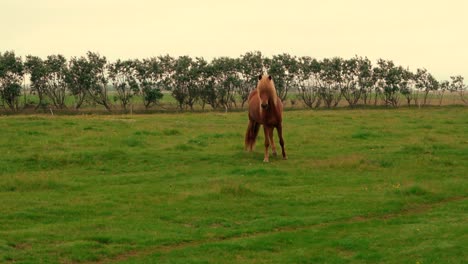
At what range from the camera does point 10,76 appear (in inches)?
2579

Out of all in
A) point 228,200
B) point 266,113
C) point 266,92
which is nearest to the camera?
point 228,200

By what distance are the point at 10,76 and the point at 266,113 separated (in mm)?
49689

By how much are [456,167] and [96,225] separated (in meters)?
11.9

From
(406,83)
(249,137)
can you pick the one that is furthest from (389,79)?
(249,137)

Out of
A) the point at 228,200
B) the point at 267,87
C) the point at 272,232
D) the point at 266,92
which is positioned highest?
the point at 267,87

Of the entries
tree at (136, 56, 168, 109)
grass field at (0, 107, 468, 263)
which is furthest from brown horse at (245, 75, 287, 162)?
tree at (136, 56, 168, 109)

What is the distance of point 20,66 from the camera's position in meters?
Answer: 65.2

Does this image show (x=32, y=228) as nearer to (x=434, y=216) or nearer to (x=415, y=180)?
(x=434, y=216)

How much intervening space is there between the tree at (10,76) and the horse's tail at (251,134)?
4642 centimetres

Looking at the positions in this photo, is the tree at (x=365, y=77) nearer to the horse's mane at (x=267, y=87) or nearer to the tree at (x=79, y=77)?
the tree at (x=79, y=77)

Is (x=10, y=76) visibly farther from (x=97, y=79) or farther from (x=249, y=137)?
(x=249, y=137)

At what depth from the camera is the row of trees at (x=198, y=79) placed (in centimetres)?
6738

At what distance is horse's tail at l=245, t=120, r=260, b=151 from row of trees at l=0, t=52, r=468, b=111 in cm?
4581

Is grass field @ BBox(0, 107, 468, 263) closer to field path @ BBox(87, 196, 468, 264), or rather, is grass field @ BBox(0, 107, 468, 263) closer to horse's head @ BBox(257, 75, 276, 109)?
field path @ BBox(87, 196, 468, 264)
